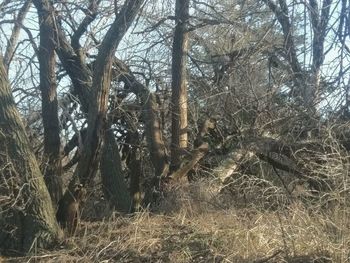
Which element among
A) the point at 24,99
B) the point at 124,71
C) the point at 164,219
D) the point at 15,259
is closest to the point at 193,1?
the point at 124,71

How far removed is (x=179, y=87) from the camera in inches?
458

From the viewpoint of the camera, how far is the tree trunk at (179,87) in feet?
37.7

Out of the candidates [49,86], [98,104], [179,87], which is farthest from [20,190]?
[179,87]

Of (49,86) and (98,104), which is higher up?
(49,86)

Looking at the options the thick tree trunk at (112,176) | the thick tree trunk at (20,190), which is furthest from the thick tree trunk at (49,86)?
the thick tree trunk at (20,190)

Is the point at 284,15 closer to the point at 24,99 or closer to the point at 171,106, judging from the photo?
the point at 171,106

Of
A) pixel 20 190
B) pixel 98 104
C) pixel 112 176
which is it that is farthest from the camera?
pixel 112 176

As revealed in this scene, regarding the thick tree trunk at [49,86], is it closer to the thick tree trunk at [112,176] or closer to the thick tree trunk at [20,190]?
the thick tree trunk at [112,176]

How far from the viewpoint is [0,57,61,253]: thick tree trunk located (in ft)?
26.5

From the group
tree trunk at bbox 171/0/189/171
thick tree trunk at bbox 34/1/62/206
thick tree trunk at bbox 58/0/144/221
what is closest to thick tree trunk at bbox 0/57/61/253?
thick tree trunk at bbox 58/0/144/221

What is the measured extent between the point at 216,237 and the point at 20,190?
2.53 metres

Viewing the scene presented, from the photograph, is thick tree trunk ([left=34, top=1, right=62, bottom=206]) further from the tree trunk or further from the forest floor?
the tree trunk

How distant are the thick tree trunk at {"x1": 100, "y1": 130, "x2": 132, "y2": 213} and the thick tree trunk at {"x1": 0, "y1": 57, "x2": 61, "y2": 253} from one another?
1933mm

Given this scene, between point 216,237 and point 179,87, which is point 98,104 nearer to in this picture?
point 216,237
